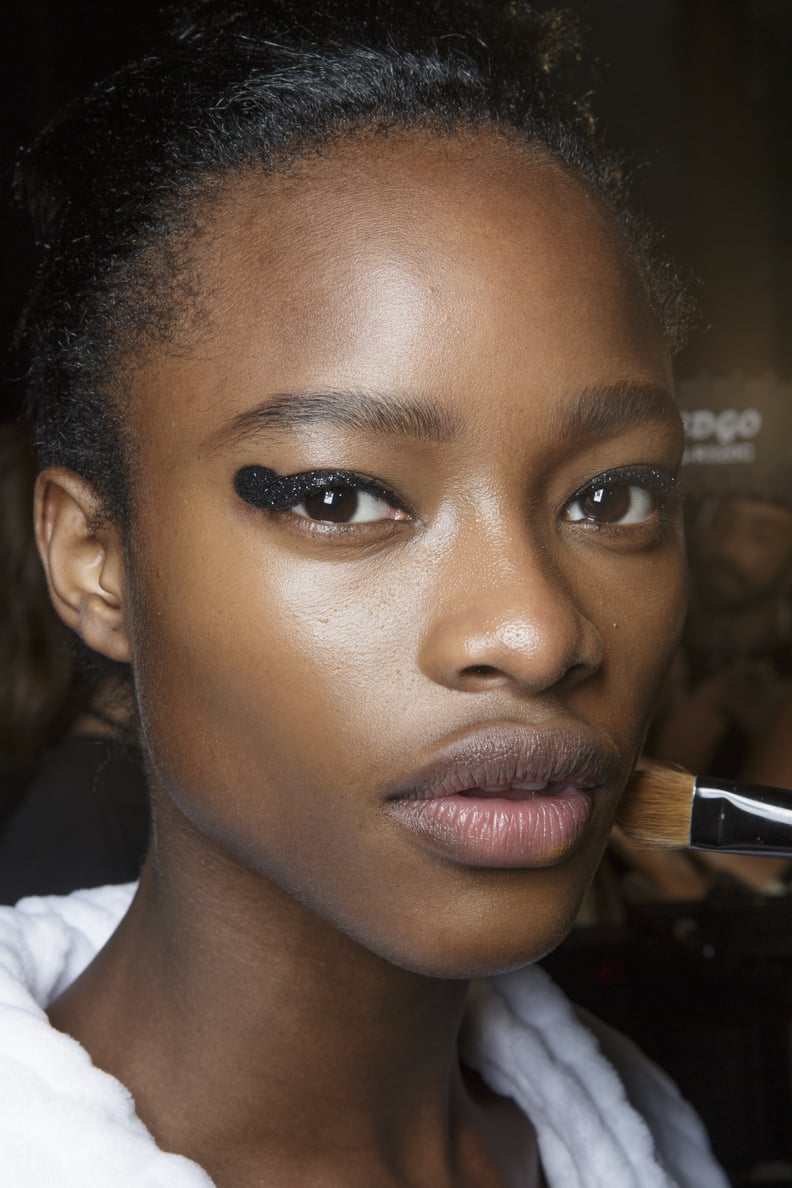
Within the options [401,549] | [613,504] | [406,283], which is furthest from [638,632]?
[406,283]

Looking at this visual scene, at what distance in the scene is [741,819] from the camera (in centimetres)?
109

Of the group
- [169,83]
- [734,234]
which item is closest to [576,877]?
[169,83]

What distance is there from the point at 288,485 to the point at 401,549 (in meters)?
0.10

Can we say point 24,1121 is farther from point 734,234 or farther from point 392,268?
point 734,234

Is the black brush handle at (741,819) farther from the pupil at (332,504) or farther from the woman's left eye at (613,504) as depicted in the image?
the pupil at (332,504)

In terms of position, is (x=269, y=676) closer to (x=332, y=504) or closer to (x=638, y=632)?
(x=332, y=504)

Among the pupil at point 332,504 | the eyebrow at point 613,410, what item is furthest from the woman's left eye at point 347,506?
the eyebrow at point 613,410

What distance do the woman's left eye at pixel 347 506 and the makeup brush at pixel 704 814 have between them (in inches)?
13.7

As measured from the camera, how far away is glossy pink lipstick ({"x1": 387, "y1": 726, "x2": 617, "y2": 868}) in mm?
896

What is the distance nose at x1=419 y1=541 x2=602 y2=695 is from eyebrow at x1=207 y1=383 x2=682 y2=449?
0.33ft

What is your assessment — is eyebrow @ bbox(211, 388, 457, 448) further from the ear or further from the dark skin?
the ear

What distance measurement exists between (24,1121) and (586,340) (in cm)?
70

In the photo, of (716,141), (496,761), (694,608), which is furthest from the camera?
(694,608)

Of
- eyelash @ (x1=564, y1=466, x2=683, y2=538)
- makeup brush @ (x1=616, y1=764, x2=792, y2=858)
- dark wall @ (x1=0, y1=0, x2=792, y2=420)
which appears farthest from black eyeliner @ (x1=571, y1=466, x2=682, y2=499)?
dark wall @ (x1=0, y1=0, x2=792, y2=420)
